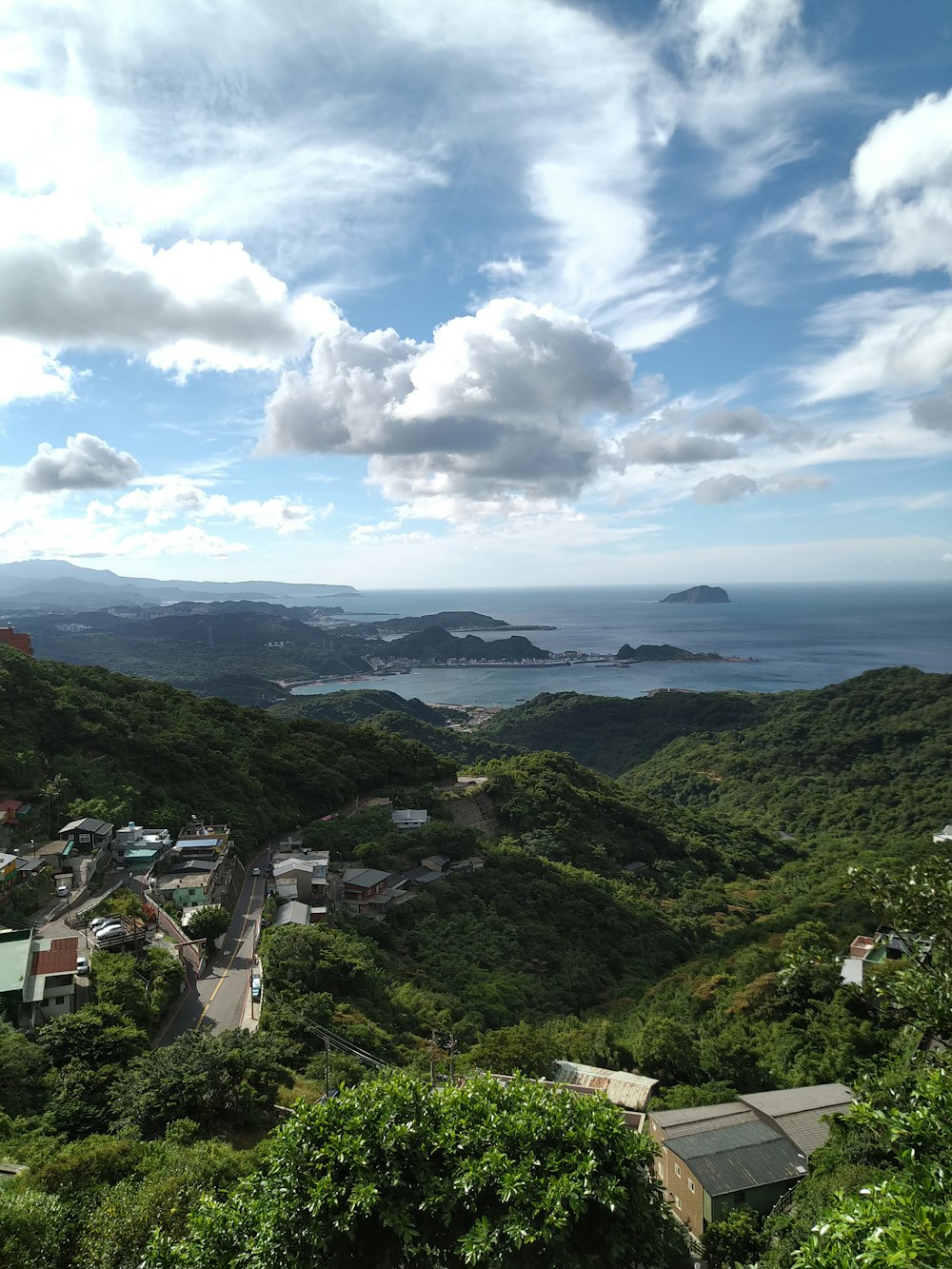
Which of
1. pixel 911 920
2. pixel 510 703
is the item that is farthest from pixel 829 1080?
pixel 510 703

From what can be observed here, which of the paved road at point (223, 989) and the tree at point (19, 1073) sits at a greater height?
the tree at point (19, 1073)

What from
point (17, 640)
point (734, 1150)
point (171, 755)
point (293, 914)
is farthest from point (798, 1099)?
point (17, 640)

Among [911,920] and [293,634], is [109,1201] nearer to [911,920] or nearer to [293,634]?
[911,920]

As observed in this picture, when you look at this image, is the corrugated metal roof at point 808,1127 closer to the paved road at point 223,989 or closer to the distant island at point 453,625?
the paved road at point 223,989

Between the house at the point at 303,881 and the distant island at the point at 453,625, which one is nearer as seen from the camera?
the house at the point at 303,881

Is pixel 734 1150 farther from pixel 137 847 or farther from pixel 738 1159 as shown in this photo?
pixel 137 847

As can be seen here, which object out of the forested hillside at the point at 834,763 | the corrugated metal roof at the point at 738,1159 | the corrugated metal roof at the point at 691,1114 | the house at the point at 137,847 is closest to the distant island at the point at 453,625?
the forested hillside at the point at 834,763

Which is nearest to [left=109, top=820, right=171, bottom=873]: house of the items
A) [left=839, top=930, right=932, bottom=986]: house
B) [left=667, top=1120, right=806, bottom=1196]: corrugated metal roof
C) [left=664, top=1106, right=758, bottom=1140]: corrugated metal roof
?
[left=664, top=1106, right=758, bottom=1140]: corrugated metal roof
